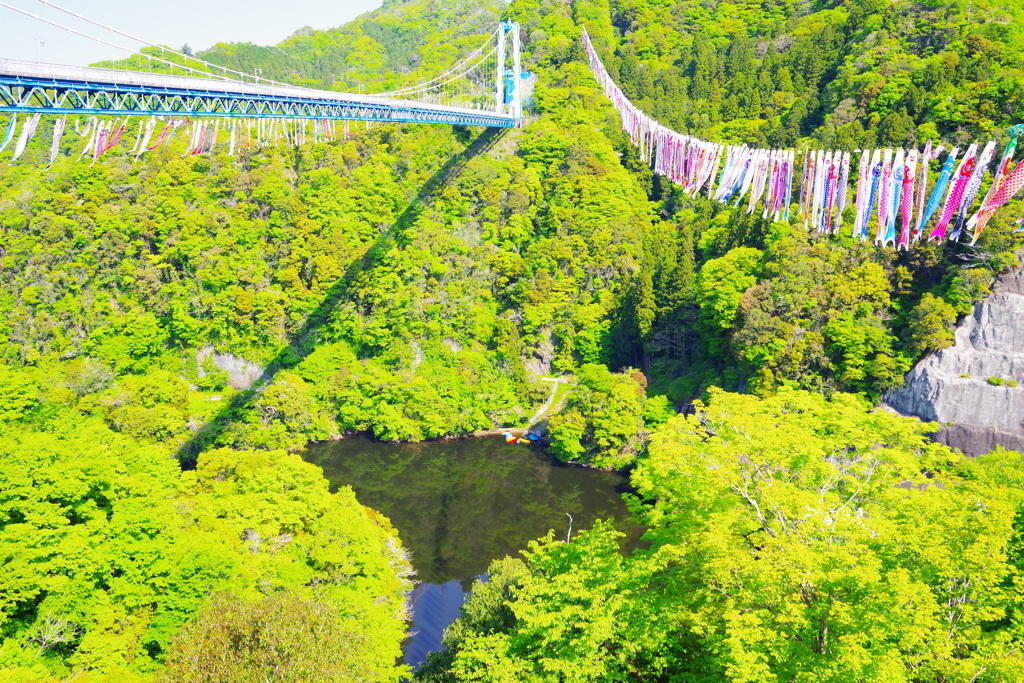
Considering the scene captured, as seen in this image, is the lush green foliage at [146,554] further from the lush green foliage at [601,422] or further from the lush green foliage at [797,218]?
the lush green foliage at [797,218]

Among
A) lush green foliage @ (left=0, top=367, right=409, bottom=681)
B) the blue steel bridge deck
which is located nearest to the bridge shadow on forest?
the blue steel bridge deck

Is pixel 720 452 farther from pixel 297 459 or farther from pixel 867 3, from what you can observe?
pixel 867 3

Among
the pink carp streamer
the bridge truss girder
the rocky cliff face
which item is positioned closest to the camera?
the bridge truss girder

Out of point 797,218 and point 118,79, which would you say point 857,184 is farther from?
point 118,79

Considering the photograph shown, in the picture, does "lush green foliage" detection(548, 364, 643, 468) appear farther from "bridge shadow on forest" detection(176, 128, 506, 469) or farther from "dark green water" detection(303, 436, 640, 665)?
"bridge shadow on forest" detection(176, 128, 506, 469)

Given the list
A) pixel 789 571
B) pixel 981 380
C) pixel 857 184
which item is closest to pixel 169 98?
pixel 789 571

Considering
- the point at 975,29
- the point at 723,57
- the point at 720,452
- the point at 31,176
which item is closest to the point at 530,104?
the point at 723,57
